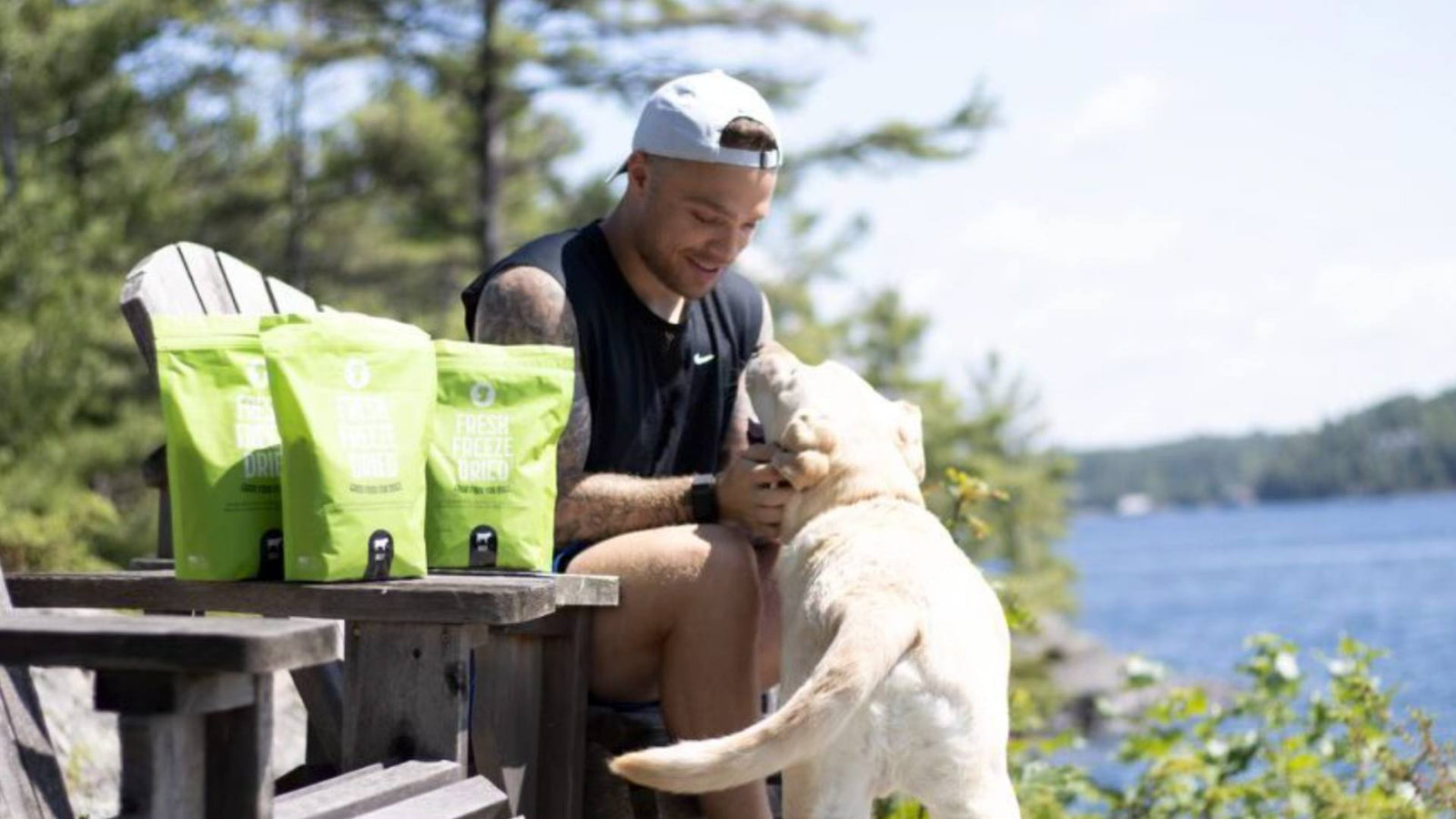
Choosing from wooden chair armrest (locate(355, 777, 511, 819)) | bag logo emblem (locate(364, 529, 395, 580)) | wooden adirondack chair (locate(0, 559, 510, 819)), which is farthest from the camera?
bag logo emblem (locate(364, 529, 395, 580))

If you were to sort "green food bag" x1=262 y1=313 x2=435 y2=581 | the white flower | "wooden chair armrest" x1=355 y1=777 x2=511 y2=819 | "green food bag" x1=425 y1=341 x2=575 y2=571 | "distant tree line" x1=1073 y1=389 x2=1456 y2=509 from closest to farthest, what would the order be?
"wooden chair armrest" x1=355 y1=777 x2=511 y2=819, "green food bag" x1=262 y1=313 x2=435 y2=581, "green food bag" x1=425 y1=341 x2=575 y2=571, the white flower, "distant tree line" x1=1073 y1=389 x2=1456 y2=509

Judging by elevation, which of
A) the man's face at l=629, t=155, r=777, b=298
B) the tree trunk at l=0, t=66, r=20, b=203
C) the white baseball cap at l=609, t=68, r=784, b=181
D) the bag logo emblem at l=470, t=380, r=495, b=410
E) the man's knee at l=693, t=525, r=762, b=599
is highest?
the tree trunk at l=0, t=66, r=20, b=203

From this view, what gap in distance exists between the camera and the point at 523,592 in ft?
8.94

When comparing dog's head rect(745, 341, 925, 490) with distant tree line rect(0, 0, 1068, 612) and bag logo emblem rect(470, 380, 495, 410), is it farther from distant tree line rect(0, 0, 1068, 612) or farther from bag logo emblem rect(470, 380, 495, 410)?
distant tree line rect(0, 0, 1068, 612)

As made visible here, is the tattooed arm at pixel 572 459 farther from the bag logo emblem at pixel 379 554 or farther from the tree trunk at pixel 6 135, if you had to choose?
the tree trunk at pixel 6 135

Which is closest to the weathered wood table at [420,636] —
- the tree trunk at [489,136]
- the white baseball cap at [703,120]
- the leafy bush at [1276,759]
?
the white baseball cap at [703,120]

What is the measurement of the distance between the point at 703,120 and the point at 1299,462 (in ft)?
543

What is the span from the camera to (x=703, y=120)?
3.85 m

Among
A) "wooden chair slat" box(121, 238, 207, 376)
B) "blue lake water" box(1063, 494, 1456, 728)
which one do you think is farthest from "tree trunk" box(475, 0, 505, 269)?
"wooden chair slat" box(121, 238, 207, 376)

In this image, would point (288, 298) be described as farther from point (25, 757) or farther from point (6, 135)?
point (6, 135)

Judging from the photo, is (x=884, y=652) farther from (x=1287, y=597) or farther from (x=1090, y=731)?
(x=1287, y=597)

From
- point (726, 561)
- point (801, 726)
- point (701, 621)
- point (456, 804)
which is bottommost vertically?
point (456, 804)

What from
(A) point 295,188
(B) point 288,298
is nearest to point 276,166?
(A) point 295,188

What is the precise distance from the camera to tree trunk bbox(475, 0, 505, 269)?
66.5ft
